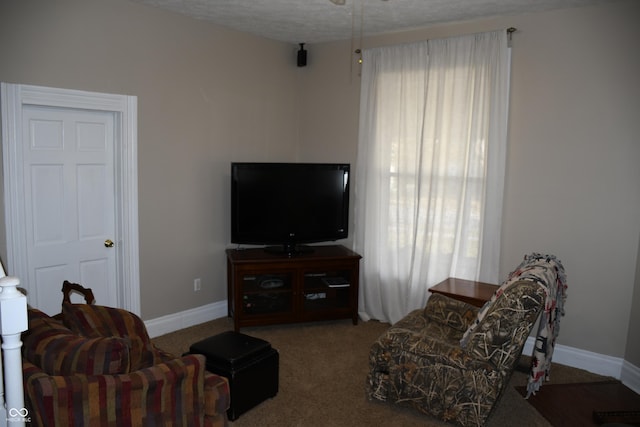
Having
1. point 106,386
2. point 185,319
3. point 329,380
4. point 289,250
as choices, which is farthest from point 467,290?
point 106,386

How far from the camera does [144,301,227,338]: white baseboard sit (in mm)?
4328

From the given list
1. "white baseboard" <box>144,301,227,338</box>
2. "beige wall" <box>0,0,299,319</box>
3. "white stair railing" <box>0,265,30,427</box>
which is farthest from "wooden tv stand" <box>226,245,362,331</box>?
"white stair railing" <box>0,265,30,427</box>

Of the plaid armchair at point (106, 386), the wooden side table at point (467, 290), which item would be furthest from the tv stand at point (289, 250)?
the plaid armchair at point (106, 386)

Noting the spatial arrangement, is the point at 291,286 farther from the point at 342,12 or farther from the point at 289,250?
the point at 342,12

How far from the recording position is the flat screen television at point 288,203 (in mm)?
4551

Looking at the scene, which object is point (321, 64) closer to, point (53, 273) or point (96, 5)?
point (96, 5)

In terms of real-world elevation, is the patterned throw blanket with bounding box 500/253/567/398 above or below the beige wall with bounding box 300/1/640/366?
below

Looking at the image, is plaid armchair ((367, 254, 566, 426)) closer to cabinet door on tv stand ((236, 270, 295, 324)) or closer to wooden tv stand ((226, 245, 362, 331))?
wooden tv stand ((226, 245, 362, 331))

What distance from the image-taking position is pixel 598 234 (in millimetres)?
3695

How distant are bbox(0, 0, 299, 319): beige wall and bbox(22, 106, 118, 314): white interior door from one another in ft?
0.84

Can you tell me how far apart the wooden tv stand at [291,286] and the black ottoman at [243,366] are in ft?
3.66

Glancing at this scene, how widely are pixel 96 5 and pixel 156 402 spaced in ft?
10.0

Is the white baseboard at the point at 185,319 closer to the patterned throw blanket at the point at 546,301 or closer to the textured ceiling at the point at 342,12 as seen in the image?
the textured ceiling at the point at 342,12

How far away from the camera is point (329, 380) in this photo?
11.8 ft
